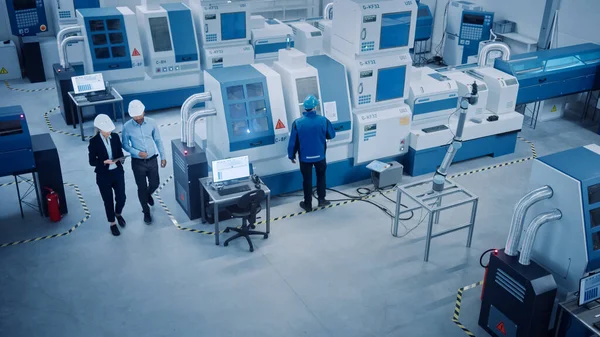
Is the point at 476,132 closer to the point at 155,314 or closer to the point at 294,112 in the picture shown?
the point at 294,112

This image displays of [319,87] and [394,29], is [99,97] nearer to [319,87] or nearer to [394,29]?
[319,87]

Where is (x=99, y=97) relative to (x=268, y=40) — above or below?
below

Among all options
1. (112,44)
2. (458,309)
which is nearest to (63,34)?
(112,44)

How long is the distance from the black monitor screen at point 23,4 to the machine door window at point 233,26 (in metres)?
4.54

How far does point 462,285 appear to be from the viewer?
664cm

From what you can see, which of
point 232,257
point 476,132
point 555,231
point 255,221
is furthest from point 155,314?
point 476,132

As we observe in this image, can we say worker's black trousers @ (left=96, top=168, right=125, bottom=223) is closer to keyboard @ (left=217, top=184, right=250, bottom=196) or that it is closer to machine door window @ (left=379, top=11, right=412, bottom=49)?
keyboard @ (left=217, top=184, right=250, bottom=196)

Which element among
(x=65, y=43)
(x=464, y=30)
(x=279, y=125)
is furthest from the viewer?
(x=464, y=30)

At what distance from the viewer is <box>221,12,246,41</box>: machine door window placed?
35.7 ft

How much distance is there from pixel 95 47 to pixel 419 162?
6170 millimetres

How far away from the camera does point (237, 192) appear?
7.04 m

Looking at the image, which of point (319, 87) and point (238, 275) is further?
point (319, 87)

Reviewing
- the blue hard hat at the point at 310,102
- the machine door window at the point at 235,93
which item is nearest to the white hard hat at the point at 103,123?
the machine door window at the point at 235,93

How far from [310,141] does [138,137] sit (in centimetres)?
221
